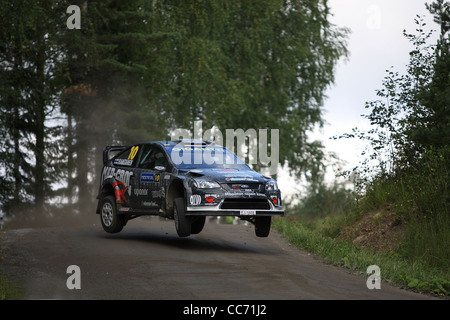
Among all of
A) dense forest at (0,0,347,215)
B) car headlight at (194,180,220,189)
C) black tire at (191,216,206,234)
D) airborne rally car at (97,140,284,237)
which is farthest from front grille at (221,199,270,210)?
dense forest at (0,0,347,215)

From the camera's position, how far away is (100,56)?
87.7ft

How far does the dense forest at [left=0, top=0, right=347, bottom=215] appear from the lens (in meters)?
24.1

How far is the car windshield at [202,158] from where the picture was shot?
14227 mm

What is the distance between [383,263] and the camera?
1256 centimetres

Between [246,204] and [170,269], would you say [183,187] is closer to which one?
[246,204]

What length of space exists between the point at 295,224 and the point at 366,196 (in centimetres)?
316

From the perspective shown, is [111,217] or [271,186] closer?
[271,186]

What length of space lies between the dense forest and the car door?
20.9 ft

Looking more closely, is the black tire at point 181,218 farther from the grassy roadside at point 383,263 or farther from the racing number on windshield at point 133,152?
the grassy roadside at point 383,263

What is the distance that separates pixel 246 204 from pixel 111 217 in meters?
3.50

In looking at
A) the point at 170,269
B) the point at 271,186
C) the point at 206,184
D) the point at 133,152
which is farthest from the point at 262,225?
the point at 170,269

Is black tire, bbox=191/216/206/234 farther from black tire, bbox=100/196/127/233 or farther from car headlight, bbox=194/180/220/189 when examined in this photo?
car headlight, bbox=194/180/220/189

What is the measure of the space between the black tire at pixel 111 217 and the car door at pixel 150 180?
73 cm
